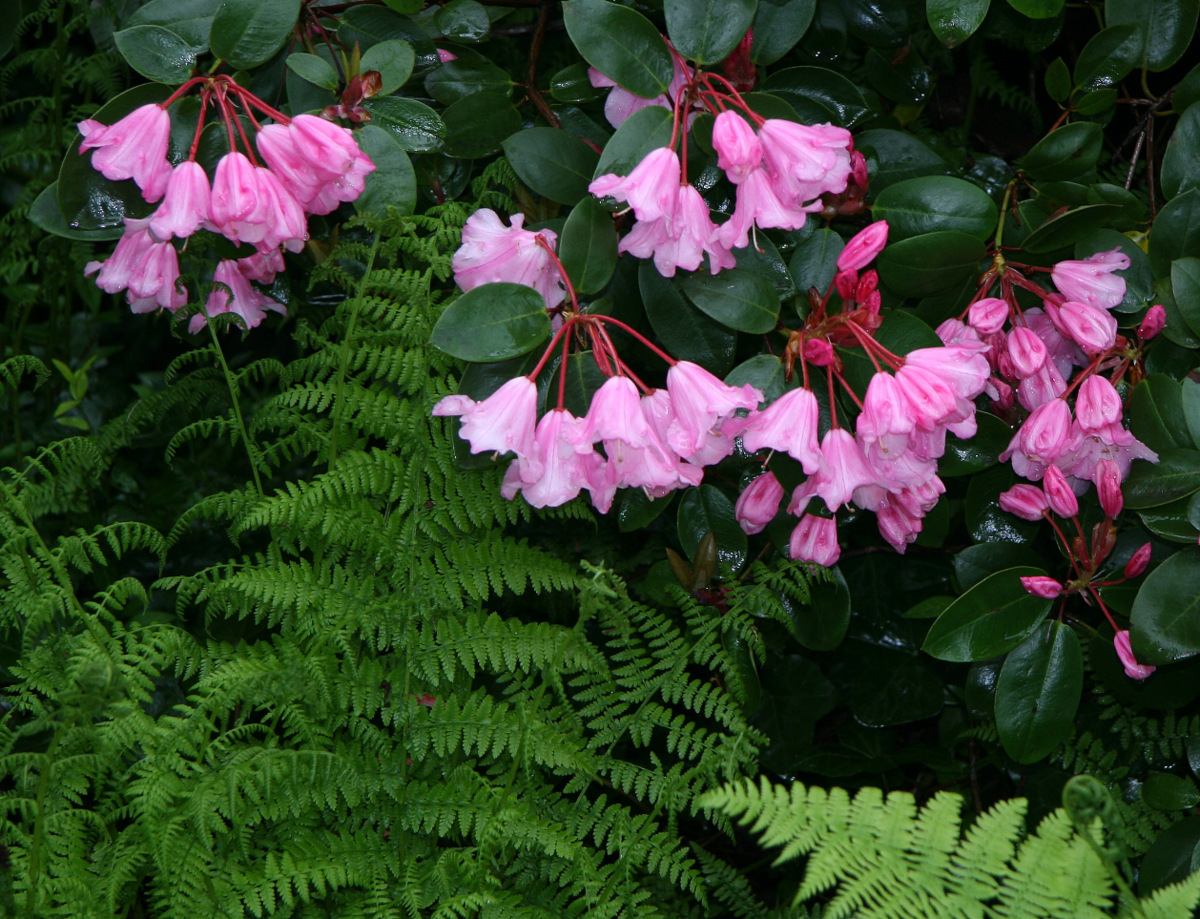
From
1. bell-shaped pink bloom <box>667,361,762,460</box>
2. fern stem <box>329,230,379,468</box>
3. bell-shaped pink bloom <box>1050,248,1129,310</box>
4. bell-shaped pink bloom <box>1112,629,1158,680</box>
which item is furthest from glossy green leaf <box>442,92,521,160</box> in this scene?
bell-shaped pink bloom <box>1112,629,1158,680</box>

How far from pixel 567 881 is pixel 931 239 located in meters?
1.10

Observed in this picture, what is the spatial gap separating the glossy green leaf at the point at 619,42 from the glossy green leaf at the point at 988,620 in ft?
2.97

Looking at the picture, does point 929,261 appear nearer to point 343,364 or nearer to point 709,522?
point 709,522

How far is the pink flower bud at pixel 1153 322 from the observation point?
4.90 ft

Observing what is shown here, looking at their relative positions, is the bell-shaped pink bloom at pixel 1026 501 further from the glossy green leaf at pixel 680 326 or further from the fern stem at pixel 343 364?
the fern stem at pixel 343 364

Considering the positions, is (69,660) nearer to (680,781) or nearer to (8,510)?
(8,510)

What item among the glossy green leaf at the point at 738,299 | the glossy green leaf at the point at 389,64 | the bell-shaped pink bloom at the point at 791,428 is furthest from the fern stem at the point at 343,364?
the bell-shaped pink bloom at the point at 791,428

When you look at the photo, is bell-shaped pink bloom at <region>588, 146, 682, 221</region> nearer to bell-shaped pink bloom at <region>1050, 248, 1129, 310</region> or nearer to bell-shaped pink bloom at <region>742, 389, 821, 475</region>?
bell-shaped pink bloom at <region>742, 389, 821, 475</region>

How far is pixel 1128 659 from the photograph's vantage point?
1.51 metres

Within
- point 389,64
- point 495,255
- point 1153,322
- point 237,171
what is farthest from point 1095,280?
point 237,171

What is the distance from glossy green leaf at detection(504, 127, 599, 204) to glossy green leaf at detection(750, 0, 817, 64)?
1.09ft

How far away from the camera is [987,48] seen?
274 centimetres

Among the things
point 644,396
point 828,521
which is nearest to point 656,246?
point 644,396

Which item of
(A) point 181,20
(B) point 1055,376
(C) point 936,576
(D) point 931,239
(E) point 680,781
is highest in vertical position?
(A) point 181,20
